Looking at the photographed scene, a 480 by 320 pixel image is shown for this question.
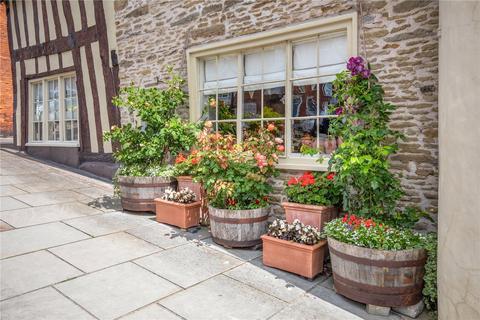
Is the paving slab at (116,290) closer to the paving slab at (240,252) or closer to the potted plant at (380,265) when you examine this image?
the paving slab at (240,252)

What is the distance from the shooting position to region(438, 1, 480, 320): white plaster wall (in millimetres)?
2121

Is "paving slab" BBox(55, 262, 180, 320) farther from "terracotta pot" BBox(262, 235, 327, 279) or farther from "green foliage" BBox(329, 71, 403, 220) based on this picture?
"green foliage" BBox(329, 71, 403, 220)

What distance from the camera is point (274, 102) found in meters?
4.68

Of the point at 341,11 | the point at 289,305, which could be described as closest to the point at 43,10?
the point at 341,11

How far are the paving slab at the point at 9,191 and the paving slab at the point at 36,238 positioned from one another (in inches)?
71.8

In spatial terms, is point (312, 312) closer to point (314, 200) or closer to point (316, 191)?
point (314, 200)

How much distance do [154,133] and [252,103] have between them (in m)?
1.62

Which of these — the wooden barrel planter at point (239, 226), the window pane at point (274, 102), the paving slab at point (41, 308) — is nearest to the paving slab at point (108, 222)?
the wooden barrel planter at point (239, 226)

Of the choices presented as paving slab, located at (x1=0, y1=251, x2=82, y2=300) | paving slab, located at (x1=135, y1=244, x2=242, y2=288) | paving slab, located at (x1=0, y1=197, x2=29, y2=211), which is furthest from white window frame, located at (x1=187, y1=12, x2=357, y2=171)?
paving slab, located at (x1=0, y1=197, x2=29, y2=211)

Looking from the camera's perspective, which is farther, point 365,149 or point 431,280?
point 365,149

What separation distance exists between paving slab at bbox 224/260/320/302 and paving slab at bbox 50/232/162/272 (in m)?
1.01

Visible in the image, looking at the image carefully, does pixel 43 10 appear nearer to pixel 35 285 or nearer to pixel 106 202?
pixel 106 202

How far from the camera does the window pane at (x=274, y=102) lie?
4.60m

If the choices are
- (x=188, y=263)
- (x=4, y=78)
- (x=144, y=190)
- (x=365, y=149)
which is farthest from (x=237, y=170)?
(x=4, y=78)
